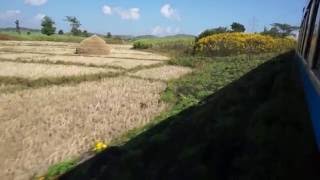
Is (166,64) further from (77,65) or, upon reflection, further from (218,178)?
(218,178)

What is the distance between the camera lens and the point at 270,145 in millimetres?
5508

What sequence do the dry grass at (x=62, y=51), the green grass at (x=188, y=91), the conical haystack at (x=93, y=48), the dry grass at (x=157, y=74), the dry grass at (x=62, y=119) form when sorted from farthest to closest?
the conical haystack at (x=93, y=48) → the dry grass at (x=62, y=51) → the dry grass at (x=157, y=74) → the green grass at (x=188, y=91) → the dry grass at (x=62, y=119)

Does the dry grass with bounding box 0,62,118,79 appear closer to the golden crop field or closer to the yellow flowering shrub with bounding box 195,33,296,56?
the golden crop field

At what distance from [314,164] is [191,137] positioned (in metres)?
2.64

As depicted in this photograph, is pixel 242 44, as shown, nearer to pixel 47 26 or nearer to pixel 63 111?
pixel 63 111

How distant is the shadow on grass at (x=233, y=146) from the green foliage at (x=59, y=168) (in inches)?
8.0

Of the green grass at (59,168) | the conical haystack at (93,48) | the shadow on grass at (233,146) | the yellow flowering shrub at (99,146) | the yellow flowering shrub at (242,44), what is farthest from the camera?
the conical haystack at (93,48)

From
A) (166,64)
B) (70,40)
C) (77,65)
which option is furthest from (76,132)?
(70,40)

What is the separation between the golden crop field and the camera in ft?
29.0

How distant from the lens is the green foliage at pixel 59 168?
7.74 m

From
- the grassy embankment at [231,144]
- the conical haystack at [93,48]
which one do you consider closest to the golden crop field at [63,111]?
the grassy embankment at [231,144]

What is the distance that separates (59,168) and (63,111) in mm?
4007

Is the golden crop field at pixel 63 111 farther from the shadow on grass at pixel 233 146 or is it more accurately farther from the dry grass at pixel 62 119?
the shadow on grass at pixel 233 146

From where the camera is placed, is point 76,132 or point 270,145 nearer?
point 270,145
